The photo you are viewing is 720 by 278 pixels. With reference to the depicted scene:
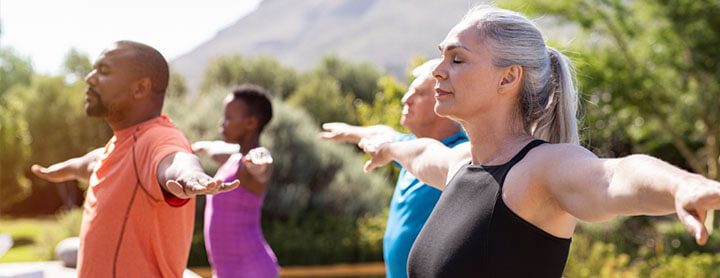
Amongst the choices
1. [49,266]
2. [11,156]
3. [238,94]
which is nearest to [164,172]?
[238,94]

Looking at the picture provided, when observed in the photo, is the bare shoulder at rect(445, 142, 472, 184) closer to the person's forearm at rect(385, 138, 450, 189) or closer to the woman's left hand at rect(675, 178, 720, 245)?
the person's forearm at rect(385, 138, 450, 189)

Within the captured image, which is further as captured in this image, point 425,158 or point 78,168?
point 78,168

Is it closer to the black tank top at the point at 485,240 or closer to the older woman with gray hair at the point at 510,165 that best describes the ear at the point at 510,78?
the older woman with gray hair at the point at 510,165

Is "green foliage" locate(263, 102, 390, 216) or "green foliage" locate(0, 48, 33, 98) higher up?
"green foliage" locate(263, 102, 390, 216)

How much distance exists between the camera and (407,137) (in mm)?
4176

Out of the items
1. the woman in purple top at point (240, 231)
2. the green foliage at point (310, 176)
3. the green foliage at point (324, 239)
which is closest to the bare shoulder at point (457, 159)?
the woman in purple top at point (240, 231)

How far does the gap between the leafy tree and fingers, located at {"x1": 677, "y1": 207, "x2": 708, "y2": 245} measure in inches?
542

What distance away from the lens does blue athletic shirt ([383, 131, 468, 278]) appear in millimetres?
3764

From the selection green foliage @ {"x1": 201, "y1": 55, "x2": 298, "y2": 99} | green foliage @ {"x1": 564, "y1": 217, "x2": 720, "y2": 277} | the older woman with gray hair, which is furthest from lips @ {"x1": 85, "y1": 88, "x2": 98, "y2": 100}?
green foliage @ {"x1": 201, "y1": 55, "x2": 298, "y2": 99}

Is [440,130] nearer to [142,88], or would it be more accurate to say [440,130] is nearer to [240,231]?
[142,88]

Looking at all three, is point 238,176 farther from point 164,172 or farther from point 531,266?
point 531,266

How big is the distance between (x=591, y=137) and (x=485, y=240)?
1130 centimetres

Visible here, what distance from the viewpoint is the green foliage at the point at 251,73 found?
26141 mm

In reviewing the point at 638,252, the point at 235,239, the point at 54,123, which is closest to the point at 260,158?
the point at 235,239
